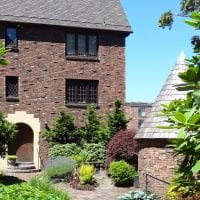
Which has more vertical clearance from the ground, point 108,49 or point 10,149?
point 108,49

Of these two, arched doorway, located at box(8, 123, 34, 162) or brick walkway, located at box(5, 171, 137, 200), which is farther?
arched doorway, located at box(8, 123, 34, 162)

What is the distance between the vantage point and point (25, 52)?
28750 mm

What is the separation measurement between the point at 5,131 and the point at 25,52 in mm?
8254

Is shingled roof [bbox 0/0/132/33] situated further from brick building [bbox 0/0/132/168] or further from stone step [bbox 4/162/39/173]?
stone step [bbox 4/162/39/173]

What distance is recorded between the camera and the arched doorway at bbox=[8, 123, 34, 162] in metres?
29.2

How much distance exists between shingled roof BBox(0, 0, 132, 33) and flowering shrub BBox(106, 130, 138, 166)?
920 cm

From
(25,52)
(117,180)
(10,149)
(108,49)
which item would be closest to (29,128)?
(10,149)

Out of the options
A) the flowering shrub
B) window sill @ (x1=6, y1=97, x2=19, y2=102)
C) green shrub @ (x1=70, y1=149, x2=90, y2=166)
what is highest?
window sill @ (x1=6, y1=97, x2=19, y2=102)

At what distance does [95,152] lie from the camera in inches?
1003

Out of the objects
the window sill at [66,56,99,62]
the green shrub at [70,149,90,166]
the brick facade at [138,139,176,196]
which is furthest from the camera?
the window sill at [66,56,99,62]

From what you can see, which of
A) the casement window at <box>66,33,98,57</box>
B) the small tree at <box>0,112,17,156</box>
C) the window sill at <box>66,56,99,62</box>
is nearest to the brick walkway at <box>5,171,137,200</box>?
the small tree at <box>0,112,17,156</box>

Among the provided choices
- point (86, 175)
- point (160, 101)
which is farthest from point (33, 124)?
point (160, 101)

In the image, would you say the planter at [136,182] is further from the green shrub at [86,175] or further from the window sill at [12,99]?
the window sill at [12,99]

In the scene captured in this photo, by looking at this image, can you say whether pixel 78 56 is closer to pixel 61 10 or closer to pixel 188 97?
pixel 61 10
